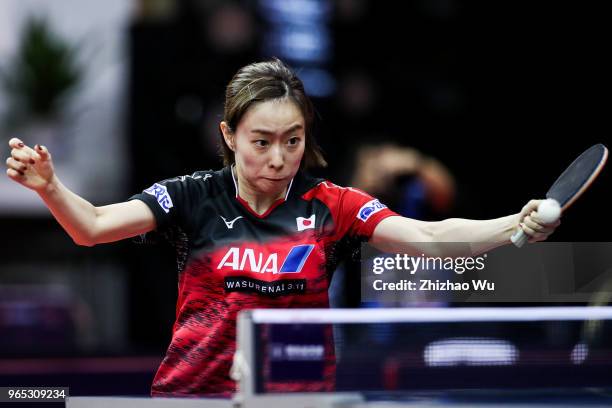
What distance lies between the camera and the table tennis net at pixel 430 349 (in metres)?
Answer: 2.48

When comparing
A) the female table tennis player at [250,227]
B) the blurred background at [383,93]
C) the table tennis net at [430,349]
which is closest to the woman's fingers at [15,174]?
the female table tennis player at [250,227]

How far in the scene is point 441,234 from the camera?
3131mm

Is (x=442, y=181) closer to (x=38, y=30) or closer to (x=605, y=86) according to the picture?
(x=605, y=86)

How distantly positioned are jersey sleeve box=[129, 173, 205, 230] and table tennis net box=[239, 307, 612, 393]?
0.75 m

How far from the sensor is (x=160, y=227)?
3.20m

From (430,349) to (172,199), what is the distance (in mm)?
940

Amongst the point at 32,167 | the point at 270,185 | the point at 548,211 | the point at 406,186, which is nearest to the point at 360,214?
the point at 270,185

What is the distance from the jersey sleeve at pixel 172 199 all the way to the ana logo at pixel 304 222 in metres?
0.32

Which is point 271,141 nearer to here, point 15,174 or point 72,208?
point 72,208

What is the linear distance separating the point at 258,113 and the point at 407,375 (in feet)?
2.97

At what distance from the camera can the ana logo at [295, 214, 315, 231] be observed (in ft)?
10.6

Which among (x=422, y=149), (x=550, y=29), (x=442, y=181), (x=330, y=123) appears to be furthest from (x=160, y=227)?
(x=550, y=29)

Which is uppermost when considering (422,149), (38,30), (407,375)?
(38,30)

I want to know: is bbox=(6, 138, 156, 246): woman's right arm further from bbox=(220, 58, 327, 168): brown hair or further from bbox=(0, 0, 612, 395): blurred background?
bbox=(0, 0, 612, 395): blurred background
